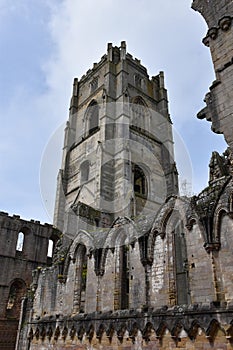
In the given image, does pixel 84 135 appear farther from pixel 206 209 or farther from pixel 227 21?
pixel 227 21

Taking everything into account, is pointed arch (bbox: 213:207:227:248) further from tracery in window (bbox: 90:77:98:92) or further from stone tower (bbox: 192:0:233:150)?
tracery in window (bbox: 90:77:98:92)

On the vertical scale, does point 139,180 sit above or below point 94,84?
below

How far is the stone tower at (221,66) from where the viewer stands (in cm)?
477

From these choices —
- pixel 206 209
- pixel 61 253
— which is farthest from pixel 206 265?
pixel 61 253

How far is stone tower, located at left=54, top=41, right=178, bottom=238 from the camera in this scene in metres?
20.7

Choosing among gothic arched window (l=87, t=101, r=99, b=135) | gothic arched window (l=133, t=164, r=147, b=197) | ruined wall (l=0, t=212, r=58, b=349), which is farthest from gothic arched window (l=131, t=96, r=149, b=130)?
ruined wall (l=0, t=212, r=58, b=349)

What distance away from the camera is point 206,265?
682 cm

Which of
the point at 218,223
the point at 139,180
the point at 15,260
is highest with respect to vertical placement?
the point at 139,180

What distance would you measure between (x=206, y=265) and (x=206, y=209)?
1246mm

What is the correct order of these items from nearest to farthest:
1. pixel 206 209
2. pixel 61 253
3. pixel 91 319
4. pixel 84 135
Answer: pixel 206 209 < pixel 91 319 < pixel 61 253 < pixel 84 135

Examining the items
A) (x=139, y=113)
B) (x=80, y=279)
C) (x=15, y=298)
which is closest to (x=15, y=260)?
(x=15, y=298)

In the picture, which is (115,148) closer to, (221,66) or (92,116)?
(92,116)

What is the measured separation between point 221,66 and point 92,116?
2382 centimetres

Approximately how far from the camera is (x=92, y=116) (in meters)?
28.3
